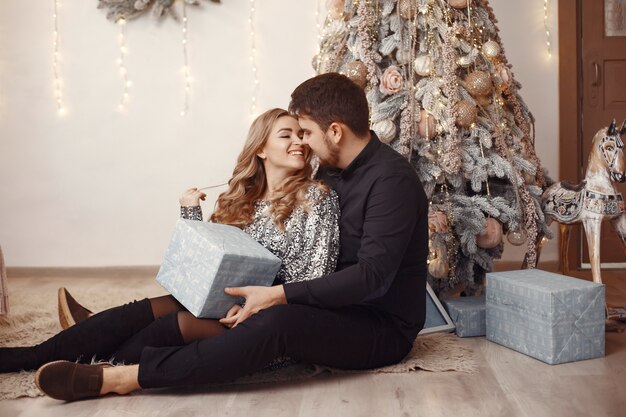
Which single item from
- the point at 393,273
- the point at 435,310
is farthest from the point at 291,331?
the point at 435,310

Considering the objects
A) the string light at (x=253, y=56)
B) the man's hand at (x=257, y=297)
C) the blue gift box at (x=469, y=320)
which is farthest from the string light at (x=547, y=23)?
the man's hand at (x=257, y=297)

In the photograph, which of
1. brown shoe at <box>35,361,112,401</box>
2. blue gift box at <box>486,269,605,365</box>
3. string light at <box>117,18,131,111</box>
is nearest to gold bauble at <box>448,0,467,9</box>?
blue gift box at <box>486,269,605,365</box>

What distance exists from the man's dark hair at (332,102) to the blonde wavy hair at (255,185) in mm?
204

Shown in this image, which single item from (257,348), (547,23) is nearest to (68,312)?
(257,348)

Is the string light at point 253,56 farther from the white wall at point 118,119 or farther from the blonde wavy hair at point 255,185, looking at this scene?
the blonde wavy hair at point 255,185

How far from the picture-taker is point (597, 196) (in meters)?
Answer: 3.19

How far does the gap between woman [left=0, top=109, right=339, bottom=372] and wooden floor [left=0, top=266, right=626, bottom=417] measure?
16 cm

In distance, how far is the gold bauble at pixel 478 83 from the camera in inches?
119

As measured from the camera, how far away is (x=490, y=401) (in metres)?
2.09

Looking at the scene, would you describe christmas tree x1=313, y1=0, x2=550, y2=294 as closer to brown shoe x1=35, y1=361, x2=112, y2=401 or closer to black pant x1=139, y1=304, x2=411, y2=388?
black pant x1=139, y1=304, x2=411, y2=388

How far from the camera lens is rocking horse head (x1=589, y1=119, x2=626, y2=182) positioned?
123 inches

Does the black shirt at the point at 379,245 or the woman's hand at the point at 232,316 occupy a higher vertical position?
the black shirt at the point at 379,245

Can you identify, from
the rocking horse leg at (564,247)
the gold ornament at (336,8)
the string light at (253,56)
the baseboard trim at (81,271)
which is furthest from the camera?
the baseboard trim at (81,271)

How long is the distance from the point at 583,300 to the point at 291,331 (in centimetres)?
100
